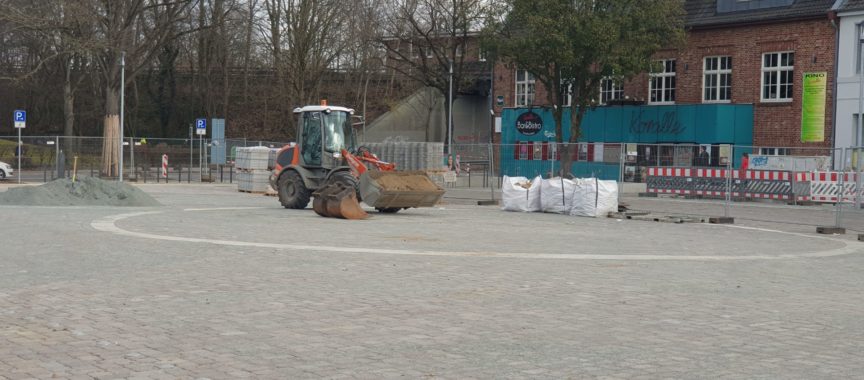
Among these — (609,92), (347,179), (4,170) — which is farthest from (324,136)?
(609,92)

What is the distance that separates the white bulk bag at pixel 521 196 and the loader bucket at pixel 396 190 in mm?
4119

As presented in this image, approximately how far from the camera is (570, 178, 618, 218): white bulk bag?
26.2 metres

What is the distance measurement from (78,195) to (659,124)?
1111 inches

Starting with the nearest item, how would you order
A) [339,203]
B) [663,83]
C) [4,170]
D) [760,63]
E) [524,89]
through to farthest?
[339,203] → [4,170] → [760,63] → [663,83] → [524,89]

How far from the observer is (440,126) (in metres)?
67.8

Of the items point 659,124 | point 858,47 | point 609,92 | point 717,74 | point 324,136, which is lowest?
point 324,136

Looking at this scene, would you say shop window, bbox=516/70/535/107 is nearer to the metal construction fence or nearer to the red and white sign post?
the metal construction fence

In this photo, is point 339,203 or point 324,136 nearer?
point 339,203

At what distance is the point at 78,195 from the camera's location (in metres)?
25.9

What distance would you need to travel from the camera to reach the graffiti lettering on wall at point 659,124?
45969mm

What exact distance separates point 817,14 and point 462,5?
17.3m

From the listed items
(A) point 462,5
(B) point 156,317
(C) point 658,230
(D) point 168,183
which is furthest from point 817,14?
(B) point 156,317

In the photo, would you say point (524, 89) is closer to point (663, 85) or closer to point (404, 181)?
point (663, 85)

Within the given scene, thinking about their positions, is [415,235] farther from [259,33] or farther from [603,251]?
[259,33]
